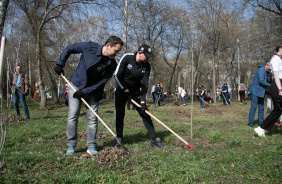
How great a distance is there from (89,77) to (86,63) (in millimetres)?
276

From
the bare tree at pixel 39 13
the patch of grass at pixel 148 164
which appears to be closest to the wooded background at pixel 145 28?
the bare tree at pixel 39 13

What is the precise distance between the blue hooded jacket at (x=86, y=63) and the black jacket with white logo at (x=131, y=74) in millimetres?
309

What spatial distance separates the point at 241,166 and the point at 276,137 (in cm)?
242

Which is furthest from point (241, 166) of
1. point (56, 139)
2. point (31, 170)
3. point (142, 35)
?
point (142, 35)

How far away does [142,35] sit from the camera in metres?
22.1

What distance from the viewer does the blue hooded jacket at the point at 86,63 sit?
3.59 m

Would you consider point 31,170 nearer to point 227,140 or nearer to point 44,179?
point 44,179

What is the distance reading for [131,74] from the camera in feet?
13.7

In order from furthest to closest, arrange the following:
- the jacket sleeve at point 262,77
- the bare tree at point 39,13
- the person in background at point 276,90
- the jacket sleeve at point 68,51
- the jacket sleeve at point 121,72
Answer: the bare tree at point 39,13 < the jacket sleeve at point 262,77 < the person in background at point 276,90 < the jacket sleeve at point 121,72 < the jacket sleeve at point 68,51

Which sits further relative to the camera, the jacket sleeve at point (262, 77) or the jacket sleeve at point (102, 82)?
the jacket sleeve at point (262, 77)

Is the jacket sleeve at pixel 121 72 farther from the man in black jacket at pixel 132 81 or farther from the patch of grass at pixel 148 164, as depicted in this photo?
the patch of grass at pixel 148 164


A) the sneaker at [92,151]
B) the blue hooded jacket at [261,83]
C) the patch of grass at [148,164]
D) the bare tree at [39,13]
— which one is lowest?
the patch of grass at [148,164]

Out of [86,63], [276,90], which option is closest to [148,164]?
[86,63]

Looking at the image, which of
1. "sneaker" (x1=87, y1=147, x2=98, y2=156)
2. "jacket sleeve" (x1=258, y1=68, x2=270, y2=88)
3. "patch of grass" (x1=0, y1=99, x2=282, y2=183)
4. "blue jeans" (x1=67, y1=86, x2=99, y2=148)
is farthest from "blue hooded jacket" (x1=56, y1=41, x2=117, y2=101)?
"jacket sleeve" (x1=258, y1=68, x2=270, y2=88)
